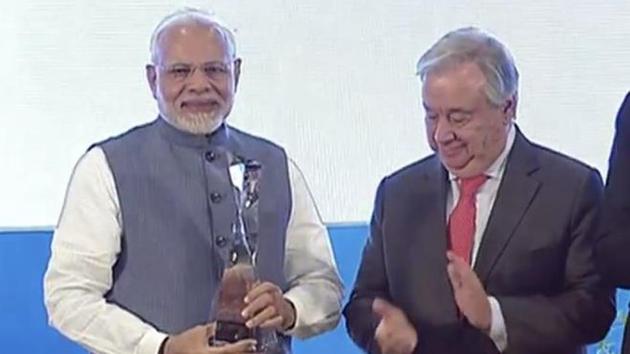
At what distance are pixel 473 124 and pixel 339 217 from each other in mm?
660

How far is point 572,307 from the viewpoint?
6.43 ft

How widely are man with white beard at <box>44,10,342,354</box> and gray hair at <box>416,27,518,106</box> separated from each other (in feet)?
1.18

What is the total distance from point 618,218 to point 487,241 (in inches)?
10.0

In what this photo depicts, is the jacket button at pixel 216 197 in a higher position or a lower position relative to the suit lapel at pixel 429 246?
higher

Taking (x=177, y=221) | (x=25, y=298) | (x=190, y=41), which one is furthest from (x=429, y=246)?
(x=25, y=298)

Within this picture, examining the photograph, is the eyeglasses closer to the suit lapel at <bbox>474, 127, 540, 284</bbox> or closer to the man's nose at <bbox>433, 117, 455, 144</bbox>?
the man's nose at <bbox>433, 117, 455, 144</bbox>

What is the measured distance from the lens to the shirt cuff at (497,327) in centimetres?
195

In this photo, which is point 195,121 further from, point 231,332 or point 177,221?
point 231,332

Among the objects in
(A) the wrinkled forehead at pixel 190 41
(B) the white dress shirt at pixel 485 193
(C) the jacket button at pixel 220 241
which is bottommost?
(C) the jacket button at pixel 220 241

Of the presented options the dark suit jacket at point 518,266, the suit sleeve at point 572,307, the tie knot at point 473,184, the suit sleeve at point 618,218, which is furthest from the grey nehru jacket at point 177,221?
the suit sleeve at point 618,218

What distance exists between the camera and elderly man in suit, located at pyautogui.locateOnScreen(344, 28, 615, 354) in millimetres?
1962

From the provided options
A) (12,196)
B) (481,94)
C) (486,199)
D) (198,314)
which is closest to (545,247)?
(486,199)

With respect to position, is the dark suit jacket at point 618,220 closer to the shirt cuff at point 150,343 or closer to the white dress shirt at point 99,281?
the white dress shirt at point 99,281

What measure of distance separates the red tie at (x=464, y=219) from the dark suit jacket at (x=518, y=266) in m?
0.02
